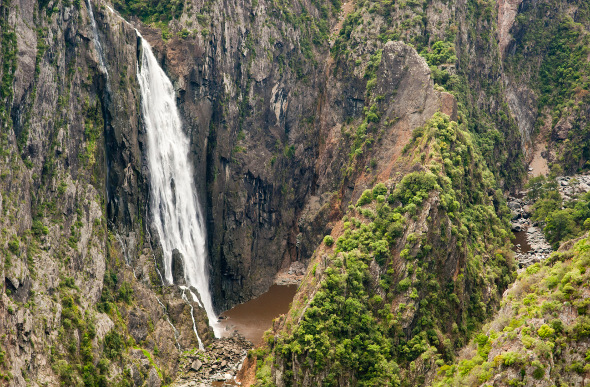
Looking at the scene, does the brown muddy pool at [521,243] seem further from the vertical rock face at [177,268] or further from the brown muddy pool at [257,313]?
the vertical rock face at [177,268]

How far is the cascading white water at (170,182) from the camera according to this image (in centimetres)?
8488

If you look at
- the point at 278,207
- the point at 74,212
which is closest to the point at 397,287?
the point at 74,212

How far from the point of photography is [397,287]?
76.5 m

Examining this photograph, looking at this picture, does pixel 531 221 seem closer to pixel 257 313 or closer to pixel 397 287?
pixel 257 313

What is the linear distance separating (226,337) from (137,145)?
22.3m

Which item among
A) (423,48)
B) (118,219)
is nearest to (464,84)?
(423,48)

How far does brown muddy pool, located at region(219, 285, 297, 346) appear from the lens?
86.9m

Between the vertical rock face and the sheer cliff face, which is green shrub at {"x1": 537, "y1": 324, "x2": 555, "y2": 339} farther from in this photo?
the vertical rock face

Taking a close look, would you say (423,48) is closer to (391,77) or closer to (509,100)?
(391,77)

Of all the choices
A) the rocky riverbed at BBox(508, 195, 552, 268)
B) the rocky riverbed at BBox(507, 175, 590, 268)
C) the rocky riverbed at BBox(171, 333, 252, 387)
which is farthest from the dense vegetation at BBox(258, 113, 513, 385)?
the rocky riverbed at BBox(507, 175, 590, 268)

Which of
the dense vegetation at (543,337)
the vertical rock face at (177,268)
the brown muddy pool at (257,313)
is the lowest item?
the brown muddy pool at (257,313)

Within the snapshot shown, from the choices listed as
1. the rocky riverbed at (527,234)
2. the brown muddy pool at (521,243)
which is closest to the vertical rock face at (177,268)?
the rocky riverbed at (527,234)

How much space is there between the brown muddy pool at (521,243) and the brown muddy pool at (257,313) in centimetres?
3159

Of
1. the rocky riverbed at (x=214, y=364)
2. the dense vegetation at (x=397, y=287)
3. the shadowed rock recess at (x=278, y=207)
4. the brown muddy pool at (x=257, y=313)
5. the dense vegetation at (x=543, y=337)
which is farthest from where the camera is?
the brown muddy pool at (x=257, y=313)
